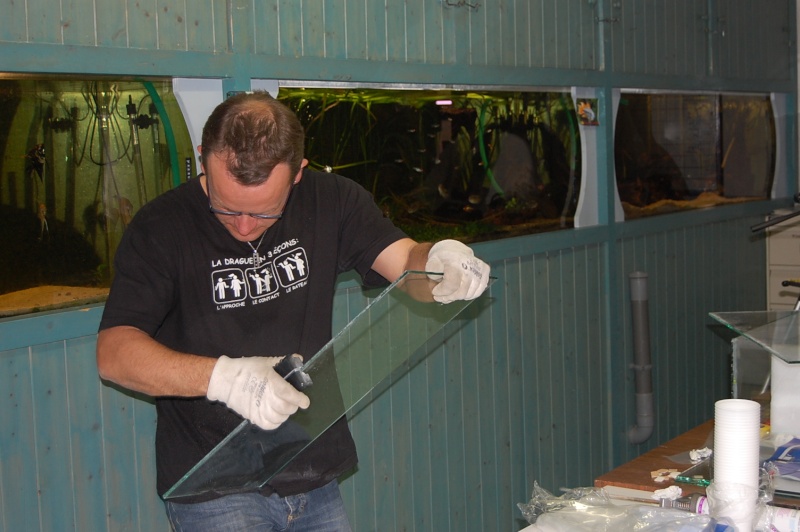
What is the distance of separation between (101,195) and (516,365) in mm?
2088

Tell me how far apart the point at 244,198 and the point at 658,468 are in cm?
128

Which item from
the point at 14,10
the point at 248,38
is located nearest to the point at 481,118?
the point at 248,38

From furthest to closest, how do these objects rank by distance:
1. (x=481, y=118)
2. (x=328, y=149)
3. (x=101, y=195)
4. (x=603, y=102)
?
(x=603, y=102) < (x=481, y=118) < (x=328, y=149) < (x=101, y=195)

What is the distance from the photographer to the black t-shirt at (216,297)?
214 centimetres

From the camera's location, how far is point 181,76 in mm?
2758

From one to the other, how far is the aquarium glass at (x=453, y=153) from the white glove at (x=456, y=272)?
3.32 feet

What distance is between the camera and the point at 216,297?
224cm

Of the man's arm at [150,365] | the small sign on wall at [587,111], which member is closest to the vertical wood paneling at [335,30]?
the man's arm at [150,365]

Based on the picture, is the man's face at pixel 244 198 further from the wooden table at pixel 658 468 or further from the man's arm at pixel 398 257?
the wooden table at pixel 658 468

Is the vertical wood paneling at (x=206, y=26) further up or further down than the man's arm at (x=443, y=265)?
further up

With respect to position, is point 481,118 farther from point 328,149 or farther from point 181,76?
point 181,76

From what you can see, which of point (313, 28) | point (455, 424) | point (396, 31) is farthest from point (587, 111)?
point (313, 28)

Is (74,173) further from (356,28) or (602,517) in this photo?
(602,517)

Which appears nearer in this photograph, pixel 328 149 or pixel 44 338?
pixel 44 338
